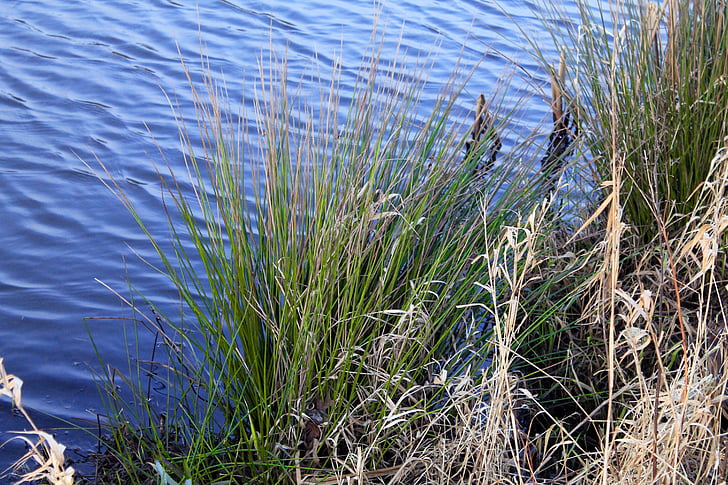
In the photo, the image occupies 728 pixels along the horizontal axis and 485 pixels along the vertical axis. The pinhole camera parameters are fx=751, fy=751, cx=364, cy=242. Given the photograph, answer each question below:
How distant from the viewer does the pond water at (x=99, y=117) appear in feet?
8.91

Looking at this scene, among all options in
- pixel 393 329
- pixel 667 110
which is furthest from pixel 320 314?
pixel 667 110

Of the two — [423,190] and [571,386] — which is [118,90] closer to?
[423,190]

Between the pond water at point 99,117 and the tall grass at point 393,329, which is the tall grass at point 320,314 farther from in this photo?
the pond water at point 99,117

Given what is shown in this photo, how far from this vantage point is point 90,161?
3795 millimetres

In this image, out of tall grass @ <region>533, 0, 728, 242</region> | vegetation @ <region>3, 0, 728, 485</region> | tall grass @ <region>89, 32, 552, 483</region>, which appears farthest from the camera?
tall grass @ <region>533, 0, 728, 242</region>

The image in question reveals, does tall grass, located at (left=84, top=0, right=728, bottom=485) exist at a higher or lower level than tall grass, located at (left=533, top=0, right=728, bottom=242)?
lower

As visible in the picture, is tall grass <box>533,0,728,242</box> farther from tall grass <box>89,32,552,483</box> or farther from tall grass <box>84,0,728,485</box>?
tall grass <box>89,32,552,483</box>

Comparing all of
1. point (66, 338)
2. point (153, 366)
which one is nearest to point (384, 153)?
point (153, 366)

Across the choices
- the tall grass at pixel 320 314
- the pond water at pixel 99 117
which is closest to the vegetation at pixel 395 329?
the tall grass at pixel 320 314

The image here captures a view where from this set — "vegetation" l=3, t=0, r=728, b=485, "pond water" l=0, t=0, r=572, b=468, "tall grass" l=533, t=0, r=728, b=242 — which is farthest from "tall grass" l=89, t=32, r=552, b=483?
"tall grass" l=533, t=0, r=728, b=242

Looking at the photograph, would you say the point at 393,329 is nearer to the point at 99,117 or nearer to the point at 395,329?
the point at 395,329

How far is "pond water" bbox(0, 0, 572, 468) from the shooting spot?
272 centimetres

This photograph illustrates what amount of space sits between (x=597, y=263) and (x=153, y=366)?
4.90 feet

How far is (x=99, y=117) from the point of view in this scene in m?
4.14
